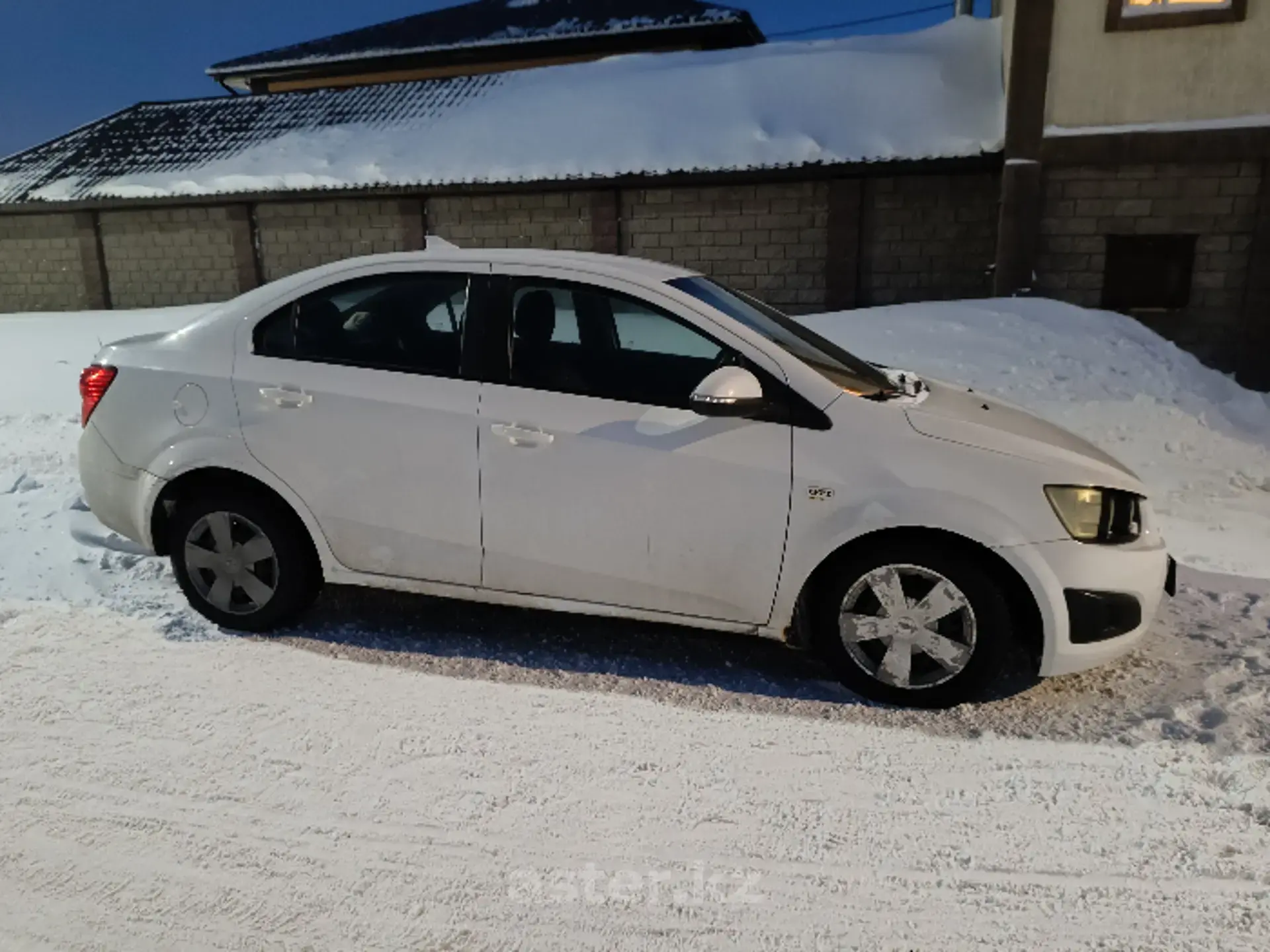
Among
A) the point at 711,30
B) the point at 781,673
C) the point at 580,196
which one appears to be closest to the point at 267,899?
the point at 781,673

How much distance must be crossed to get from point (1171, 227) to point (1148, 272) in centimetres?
59

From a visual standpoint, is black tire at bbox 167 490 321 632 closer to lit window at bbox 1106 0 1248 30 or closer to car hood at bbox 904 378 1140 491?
car hood at bbox 904 378 1140 491

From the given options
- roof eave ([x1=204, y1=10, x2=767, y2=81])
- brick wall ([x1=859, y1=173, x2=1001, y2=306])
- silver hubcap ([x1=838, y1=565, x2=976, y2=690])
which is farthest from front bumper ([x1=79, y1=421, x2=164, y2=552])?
roof eave ([x1=204, y1=10, x2=767, y2=81])

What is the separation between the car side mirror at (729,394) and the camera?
131 inches

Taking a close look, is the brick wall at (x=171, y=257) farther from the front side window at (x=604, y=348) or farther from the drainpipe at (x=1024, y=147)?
the front side window at (x=604, y=348)

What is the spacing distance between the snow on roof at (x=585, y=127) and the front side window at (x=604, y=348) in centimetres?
1068

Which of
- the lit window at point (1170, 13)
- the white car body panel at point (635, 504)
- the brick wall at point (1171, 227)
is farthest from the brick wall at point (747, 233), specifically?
the white car body panel at point (635, 504)

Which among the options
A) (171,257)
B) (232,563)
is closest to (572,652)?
(232,563)

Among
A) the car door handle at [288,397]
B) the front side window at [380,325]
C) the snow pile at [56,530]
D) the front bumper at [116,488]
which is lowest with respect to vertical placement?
the snow pile at [56,530]

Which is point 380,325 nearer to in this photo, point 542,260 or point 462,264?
point 462,264

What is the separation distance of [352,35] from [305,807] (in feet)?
85.2

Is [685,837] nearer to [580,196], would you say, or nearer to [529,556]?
[529,556]

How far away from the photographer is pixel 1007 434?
342 cm

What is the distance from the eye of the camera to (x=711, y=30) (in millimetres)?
20219
